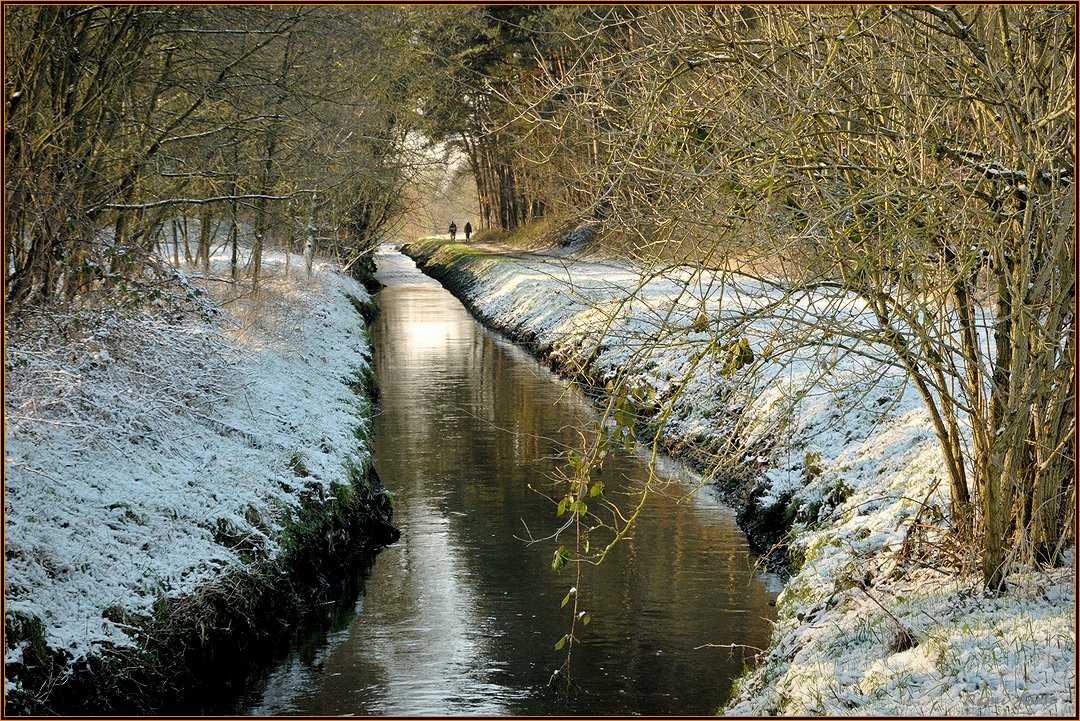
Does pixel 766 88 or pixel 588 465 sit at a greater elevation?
pixel 766 88

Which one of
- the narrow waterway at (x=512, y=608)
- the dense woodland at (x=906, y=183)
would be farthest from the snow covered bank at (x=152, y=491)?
the dense woodland at (x=906, y=183)

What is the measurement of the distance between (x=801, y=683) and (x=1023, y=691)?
141 cm

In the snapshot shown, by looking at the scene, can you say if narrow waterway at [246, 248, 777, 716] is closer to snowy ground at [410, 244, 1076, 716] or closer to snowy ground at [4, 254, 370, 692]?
snowy ground at [410, 244, 1076, 716]

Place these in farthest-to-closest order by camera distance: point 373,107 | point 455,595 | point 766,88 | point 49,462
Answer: point 373,107
point 455,595
point 49,462
point 766,88

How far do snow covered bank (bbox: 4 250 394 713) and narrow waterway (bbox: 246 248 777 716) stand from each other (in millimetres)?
729

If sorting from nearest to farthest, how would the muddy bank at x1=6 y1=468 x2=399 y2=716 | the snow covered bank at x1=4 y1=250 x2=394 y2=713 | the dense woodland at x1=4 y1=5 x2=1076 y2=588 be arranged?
the dense woodland at x1=4 y1=5 x2=1076 y2=588, the muddy bank at x1=6 y1=468 x2=399 y2=716, the snow covered bank at x1=4 y1=250 x2=394 y2=713

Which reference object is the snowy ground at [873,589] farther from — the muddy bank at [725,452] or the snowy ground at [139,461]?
the snowy ground at [139,461]

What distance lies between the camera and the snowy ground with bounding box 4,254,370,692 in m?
7.60

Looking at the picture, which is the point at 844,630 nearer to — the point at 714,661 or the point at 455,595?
the point at 714,661

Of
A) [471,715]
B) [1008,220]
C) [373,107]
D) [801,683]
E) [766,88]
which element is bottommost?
[471,715]

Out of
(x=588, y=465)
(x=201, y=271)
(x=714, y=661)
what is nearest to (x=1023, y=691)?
(x=588, y=465)

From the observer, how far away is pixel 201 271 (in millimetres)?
23453

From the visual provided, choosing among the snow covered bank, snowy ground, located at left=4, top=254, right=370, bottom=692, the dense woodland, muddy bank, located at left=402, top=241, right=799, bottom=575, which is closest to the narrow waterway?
muddy bank, located at left=402, top=241, right=799, bottom=575

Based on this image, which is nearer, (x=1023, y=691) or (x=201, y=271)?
(x=1023, y=691)
